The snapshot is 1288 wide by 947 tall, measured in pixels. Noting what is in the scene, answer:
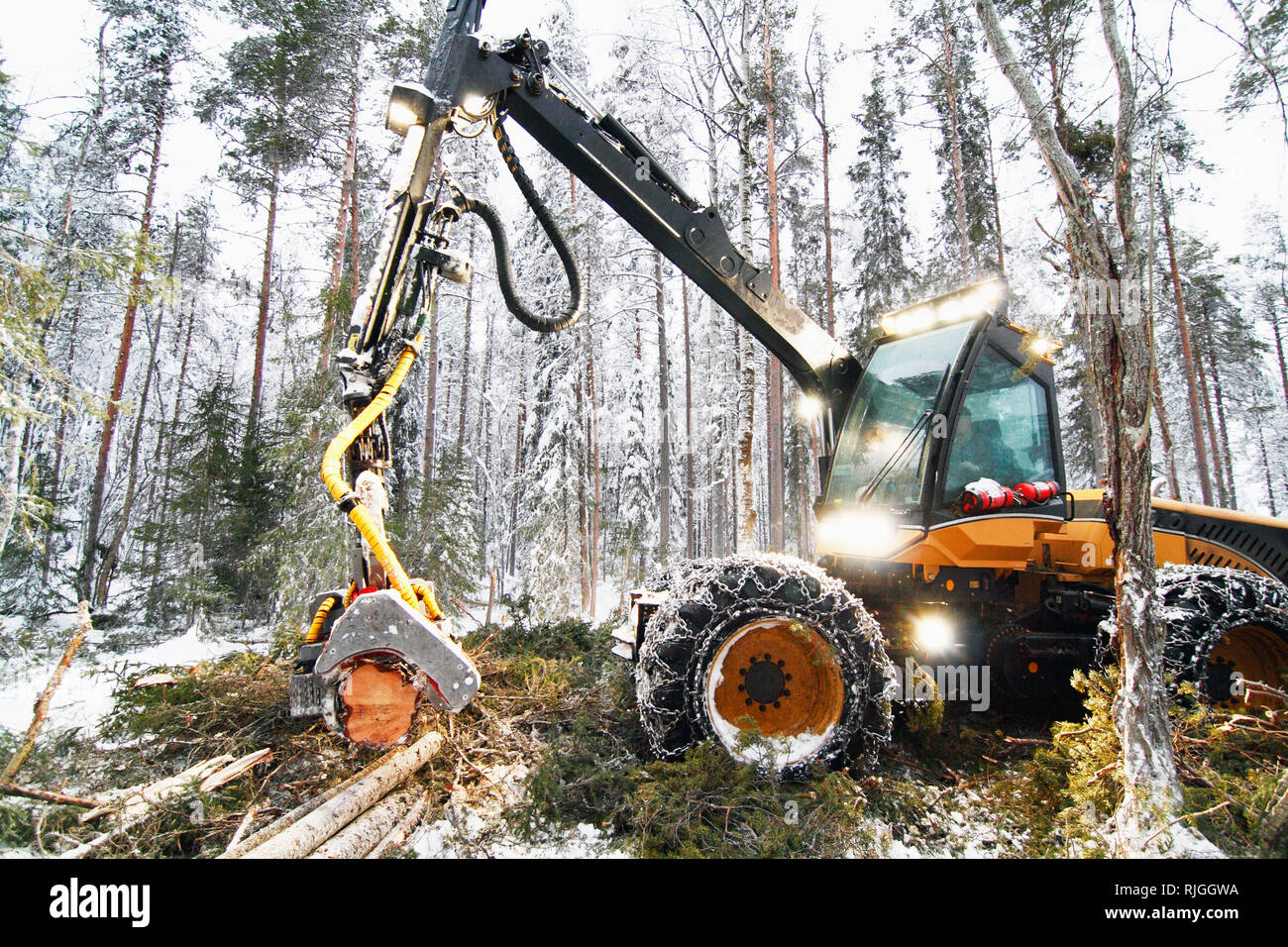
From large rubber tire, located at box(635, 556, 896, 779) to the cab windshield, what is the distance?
1.39 metres

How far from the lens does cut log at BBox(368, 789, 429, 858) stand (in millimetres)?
2496

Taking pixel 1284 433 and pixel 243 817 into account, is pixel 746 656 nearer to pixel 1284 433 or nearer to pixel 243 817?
pixel 243 817

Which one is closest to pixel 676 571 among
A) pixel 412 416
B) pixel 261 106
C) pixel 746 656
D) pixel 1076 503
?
pixel 746 656

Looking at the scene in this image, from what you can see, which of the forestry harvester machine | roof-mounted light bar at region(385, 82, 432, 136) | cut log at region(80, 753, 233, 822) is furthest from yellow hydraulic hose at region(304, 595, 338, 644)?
roof-mounted light bar at region(385, 82, 432, 136)

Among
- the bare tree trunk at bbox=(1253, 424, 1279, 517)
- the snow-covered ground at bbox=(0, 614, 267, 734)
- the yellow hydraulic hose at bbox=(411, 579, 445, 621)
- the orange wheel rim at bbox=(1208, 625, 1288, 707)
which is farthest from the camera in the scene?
the bare tree trunk at bbox=(1253, 424, 1279, 517)

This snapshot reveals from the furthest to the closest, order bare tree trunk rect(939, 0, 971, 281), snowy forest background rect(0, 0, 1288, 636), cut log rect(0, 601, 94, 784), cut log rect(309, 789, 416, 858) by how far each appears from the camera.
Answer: bare tree trunk rect(939, 0, 971, 281) → snowy forest background rect(0, 0, 1288, 636) → cut log rect(0, 601, 94, 784) → cut log rect(309, 789, 416, 858)

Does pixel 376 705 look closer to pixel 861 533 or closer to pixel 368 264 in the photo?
pixel 861 533

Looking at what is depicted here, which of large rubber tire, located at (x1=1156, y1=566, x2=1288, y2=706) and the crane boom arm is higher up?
the crane boom arm

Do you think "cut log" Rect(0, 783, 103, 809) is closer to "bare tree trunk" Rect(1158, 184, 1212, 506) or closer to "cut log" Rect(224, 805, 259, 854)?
"cut log" Rect(224, 805, 259, 854)

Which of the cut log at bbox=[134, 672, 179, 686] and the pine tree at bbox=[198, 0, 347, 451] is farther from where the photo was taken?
the pine tree at bbox=[198, 0, 347, 451]

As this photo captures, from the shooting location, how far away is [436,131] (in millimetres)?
3020

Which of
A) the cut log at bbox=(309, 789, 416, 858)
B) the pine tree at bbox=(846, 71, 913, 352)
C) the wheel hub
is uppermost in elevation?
the pine tree at bbox=(846, 71, 913, 352)
